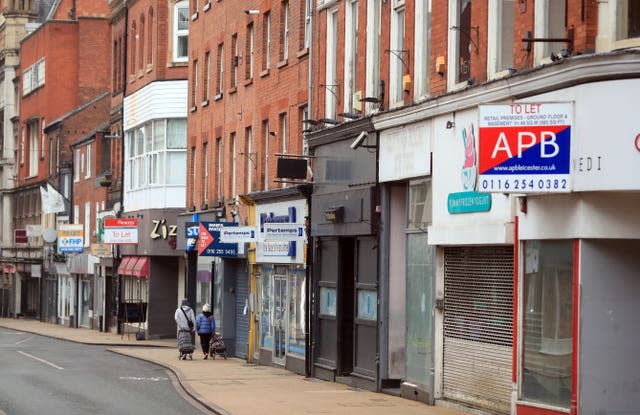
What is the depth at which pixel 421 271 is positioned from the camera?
25828mm

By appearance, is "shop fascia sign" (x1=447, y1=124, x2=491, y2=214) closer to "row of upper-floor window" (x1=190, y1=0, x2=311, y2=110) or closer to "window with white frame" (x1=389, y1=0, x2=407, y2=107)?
"window with white frame" (x1=389, y1=0, x2=407, y2=107)

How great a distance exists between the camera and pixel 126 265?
57.1 m

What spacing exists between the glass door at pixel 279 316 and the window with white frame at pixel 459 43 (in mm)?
12739

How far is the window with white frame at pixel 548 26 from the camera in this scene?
19906mm

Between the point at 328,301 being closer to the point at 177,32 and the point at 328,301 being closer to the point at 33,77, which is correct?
the point at 177,32

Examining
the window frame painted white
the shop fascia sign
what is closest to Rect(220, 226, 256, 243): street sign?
the shop fascia sign

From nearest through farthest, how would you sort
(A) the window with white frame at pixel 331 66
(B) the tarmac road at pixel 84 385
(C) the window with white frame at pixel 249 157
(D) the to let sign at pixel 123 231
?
(B) the tarmac road at pixel 84 385 < (A) the window with white frame at pixel 331 66 < (C) the window with white frame at pixel 249 157 < (D) the to let sign at pixel 123 231

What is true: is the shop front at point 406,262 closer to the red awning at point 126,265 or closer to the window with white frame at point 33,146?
the red awning at point 126,265

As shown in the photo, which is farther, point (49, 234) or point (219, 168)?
point (49, 234)

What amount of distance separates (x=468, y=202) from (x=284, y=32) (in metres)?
15.5

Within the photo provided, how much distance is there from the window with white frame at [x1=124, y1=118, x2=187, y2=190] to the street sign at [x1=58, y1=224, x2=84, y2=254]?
407 inches

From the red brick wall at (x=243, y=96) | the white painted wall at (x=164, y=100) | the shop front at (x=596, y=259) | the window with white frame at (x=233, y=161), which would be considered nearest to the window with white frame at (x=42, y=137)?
the white painted wall at (x=164, y=100)

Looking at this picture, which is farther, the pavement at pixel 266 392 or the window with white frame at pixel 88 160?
the window with white frame at pixel 88 160

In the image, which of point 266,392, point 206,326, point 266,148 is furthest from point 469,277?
point 206,326
